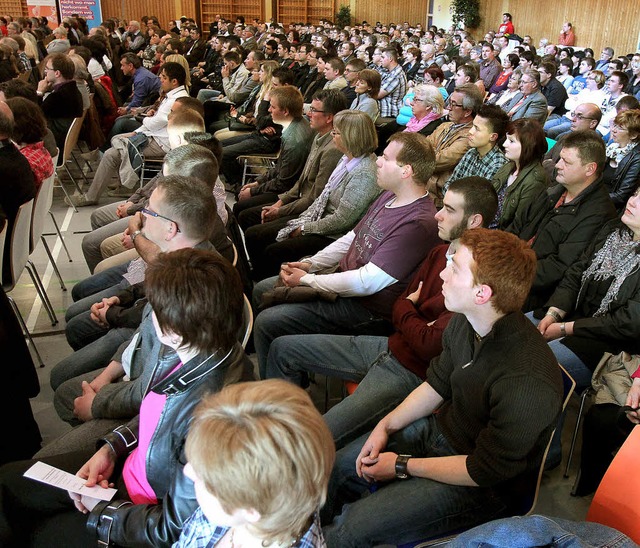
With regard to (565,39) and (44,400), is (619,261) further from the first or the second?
(565,39)

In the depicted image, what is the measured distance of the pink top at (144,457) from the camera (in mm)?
1525

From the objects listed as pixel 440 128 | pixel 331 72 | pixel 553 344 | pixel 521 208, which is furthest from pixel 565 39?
pixel 553 344

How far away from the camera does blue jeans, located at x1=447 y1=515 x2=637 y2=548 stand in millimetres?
1153

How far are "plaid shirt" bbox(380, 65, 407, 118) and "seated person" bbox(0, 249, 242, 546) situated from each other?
5944 millimetres

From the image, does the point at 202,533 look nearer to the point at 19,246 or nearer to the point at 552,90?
the point at 19,246

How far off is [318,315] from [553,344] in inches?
38.7

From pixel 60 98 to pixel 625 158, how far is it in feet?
14.9

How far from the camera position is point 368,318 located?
263cm

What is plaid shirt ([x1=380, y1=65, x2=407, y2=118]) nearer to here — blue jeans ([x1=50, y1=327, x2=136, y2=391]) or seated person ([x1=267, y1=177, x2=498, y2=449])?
seated person ([x1=267, y1=177, x2=498, y2=449])

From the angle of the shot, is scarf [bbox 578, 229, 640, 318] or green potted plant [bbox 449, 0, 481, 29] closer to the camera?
scarf [bbox 578, 229, 640, 318]

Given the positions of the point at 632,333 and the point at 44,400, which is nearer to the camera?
the point at 632,333

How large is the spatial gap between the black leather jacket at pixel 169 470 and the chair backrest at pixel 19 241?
1727mm

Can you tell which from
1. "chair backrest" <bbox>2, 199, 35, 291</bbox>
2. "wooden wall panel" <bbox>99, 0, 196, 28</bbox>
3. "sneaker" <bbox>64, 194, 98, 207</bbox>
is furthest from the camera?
"wooden wall panel" <bbox>99, 0, 196, 28</bbox>

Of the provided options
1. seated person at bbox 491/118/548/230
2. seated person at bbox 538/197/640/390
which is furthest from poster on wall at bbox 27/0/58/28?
seated person at bbox 538/197/640/390
